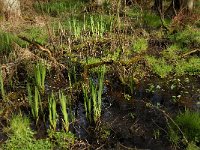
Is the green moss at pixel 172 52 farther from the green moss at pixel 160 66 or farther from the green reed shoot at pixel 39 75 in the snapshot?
the green reed shoot at pixel 39 75

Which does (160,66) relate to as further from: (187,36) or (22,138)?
(22,138)

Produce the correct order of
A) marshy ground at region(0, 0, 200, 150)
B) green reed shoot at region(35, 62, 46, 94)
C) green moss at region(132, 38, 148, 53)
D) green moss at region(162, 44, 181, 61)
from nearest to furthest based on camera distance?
marshy ground at region(0, 0, 200, 150), green reed shoot at region(35, 62, 46, 94), green moss at region(162, 44, 181, 61), green moss at region(132, 38, 148, 53)

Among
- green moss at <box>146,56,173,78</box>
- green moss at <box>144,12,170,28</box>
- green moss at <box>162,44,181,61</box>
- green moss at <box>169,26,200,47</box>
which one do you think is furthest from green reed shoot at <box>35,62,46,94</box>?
green moss at <box>144,12,170,28</box>

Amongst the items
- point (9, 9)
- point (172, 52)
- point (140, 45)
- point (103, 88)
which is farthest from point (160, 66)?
point (9, 9)

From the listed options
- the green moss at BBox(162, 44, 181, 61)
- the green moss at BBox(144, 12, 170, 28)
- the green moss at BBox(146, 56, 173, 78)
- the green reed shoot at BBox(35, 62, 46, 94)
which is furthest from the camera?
the green moss at BBox(144, 12, 170, 28)

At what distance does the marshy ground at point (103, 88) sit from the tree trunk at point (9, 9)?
471 mm

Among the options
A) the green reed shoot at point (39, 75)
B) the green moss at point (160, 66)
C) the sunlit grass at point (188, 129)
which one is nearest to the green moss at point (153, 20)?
the green moss at point (160, 66)

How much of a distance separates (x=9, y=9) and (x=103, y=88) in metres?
5.63

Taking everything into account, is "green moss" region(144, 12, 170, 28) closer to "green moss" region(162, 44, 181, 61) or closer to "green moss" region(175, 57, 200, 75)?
"green moss" region(162, 44, 181, 61)

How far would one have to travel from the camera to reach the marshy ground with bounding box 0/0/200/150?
17.2 feet

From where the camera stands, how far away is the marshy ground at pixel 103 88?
5.23 metres

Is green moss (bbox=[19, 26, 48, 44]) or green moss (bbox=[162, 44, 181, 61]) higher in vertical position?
green moss (bbox=[19, 26, 48, 44])

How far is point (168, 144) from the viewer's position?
511cm

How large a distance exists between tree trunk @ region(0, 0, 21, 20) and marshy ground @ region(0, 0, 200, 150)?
471 mm
